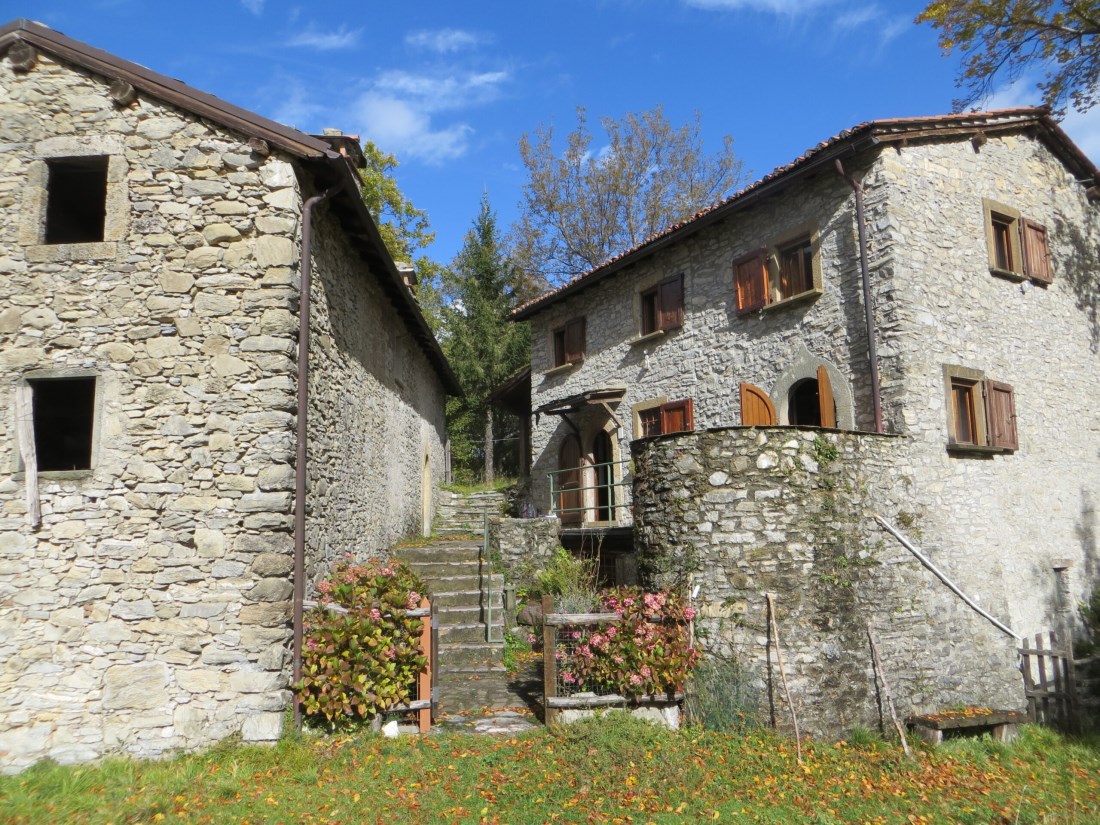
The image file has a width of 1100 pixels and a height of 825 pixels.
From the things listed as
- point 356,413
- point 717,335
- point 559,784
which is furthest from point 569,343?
point 559,784

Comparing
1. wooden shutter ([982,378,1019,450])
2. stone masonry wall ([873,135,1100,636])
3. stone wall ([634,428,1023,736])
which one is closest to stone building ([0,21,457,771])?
stone wall ([634,428,1023,736])

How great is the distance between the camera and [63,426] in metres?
9.23

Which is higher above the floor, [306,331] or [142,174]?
[142,174]

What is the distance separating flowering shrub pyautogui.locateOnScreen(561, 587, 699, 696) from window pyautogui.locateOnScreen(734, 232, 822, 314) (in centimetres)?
554

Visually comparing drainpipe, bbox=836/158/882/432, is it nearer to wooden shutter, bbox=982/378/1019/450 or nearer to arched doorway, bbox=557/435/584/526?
wooden shutter, bbox=982/378/1019/450

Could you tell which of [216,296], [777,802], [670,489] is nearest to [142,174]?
[216,296]

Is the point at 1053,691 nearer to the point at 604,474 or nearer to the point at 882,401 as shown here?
the point at 882,401

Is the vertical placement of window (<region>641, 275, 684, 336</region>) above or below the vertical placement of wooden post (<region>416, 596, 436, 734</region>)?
above

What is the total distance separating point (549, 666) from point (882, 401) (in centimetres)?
559

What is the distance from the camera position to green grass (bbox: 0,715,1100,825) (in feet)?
17.7

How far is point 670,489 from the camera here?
8203 mm

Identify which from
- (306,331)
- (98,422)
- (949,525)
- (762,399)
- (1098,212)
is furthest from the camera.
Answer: (1098,212)

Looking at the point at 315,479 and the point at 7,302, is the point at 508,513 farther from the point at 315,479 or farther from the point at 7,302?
the point at 7,302

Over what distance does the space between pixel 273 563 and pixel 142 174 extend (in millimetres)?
3970
